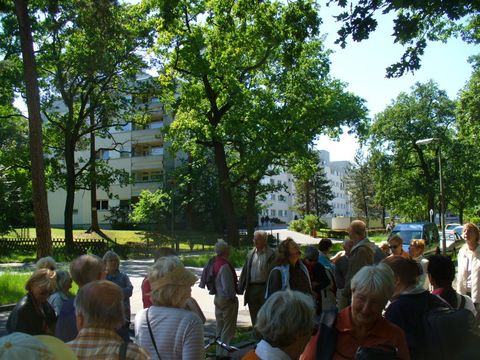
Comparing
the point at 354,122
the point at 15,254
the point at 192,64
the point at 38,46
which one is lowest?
the point at 15,254

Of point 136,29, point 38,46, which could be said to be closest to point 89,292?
point 136,29

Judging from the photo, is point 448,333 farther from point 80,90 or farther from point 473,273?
point 80,90

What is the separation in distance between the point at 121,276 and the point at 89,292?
370 centimetres

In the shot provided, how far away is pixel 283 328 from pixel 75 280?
7.91 feet

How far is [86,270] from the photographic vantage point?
428cm

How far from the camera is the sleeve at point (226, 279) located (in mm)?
7574

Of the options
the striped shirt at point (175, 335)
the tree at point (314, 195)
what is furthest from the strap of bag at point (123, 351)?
the tree at point (314, 195)

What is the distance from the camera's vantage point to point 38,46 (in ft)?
97.9

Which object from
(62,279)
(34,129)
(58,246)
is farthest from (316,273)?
(58,246)

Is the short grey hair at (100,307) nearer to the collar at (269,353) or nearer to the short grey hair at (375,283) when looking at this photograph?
the collar at (269,353)

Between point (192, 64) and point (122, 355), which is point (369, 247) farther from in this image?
point (192, 64)

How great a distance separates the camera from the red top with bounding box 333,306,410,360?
10.0 ft

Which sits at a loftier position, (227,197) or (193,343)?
(227,197)

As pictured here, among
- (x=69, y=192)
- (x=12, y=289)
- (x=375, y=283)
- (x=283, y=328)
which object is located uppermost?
(x=69, y=192)
